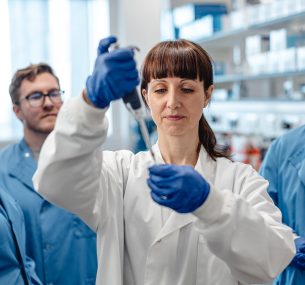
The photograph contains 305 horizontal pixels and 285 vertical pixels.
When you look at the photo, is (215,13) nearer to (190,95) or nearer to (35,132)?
(35,132)

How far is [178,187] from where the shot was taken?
2.84 feet

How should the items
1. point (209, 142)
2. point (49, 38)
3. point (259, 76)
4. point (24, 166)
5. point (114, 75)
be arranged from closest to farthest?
point (114, 75), point (209, 142), point (24, 166), point (259, 76), point (49, 38)

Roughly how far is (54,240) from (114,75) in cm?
111

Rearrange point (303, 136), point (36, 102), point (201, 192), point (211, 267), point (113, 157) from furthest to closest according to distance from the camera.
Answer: point (36, 102), point (303, 136), point (113, 157), point (211, 267), point (201, 192)

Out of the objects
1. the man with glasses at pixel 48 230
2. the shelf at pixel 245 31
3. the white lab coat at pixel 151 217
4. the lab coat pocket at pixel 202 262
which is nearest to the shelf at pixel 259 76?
the shelf at pixel 245 31

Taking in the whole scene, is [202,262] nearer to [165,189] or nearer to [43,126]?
[165,189]

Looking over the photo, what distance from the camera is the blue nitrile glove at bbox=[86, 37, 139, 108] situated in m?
0.85

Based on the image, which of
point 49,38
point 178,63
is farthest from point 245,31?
point 178,63

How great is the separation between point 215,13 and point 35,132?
2.15 meters

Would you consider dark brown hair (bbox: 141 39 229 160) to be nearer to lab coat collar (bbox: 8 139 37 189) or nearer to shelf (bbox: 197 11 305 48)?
lab coat collar (bbox: 8 139 37 189)

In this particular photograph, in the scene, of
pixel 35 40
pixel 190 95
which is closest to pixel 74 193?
pixel 190 95

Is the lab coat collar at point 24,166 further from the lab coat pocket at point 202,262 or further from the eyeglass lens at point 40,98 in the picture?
the lab coat pocket at point 202,262

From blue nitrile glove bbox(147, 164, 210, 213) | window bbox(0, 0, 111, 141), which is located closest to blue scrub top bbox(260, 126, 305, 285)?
blue nitrile glove bbox(147, 164, 210, 213)

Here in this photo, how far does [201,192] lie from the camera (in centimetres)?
89
